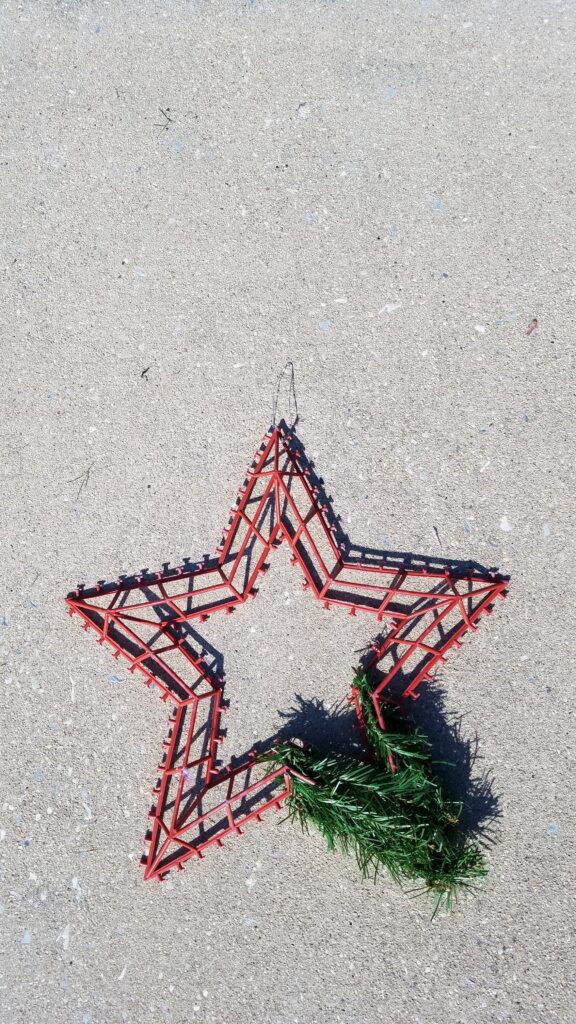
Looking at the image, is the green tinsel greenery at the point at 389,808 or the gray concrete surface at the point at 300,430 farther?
the gray concrete surface at the point at 300,430

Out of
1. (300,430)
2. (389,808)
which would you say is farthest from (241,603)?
(389,808)

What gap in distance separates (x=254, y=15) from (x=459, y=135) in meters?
1.05

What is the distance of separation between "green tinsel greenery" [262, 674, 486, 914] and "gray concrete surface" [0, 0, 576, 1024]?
6.2 inches

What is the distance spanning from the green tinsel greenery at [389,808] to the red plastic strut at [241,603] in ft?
0.47

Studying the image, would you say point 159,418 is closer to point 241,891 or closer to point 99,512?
point 99,512

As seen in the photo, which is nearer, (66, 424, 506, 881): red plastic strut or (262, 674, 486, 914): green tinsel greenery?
(262, 674, 486, 914): green tinsel greenery

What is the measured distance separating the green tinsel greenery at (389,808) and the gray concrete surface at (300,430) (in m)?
0.16

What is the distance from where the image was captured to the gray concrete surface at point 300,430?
2432 millimetres

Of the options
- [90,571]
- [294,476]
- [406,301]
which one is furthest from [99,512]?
[406,301]

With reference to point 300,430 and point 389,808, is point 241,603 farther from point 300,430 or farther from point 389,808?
point 389,808

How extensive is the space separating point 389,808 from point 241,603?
990 mm

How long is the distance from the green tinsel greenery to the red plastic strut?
0.14 m

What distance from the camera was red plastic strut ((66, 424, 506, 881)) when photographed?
2.42 m

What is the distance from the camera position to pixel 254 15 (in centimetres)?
256
